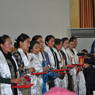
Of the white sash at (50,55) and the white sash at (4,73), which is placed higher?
the white sash at (50,55)

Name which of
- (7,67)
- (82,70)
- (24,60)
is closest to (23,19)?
(82,70)

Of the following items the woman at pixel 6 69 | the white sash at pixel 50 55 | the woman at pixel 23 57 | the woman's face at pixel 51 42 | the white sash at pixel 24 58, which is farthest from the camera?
the woman's face at pixel 51 42

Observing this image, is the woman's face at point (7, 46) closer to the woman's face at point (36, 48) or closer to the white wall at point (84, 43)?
the woman's face at point (36, 48)

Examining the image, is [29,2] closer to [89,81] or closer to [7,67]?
[89,81]

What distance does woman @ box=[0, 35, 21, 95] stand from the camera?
303 centimetres

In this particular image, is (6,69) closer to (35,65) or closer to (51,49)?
(35,65)

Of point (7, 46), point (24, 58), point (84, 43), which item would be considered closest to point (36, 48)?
point (24, 58)

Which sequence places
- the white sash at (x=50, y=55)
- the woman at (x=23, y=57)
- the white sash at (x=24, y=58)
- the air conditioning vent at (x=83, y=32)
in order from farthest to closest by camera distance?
the air conditioning vent at (x=83, y=32) < the white sash at (x=50, y=55) < the white sash at (x=24, y=58) < the woman at (x=23, y=57)

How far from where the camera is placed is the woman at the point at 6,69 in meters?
3.03

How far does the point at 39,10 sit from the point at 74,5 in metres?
1.09

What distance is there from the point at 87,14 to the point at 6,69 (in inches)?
154

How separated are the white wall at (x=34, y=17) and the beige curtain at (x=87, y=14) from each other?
57 cm

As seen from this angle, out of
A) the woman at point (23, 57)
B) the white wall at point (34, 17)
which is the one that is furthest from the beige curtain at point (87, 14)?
the woman at point (23, 57)

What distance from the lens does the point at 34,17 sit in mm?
5688
